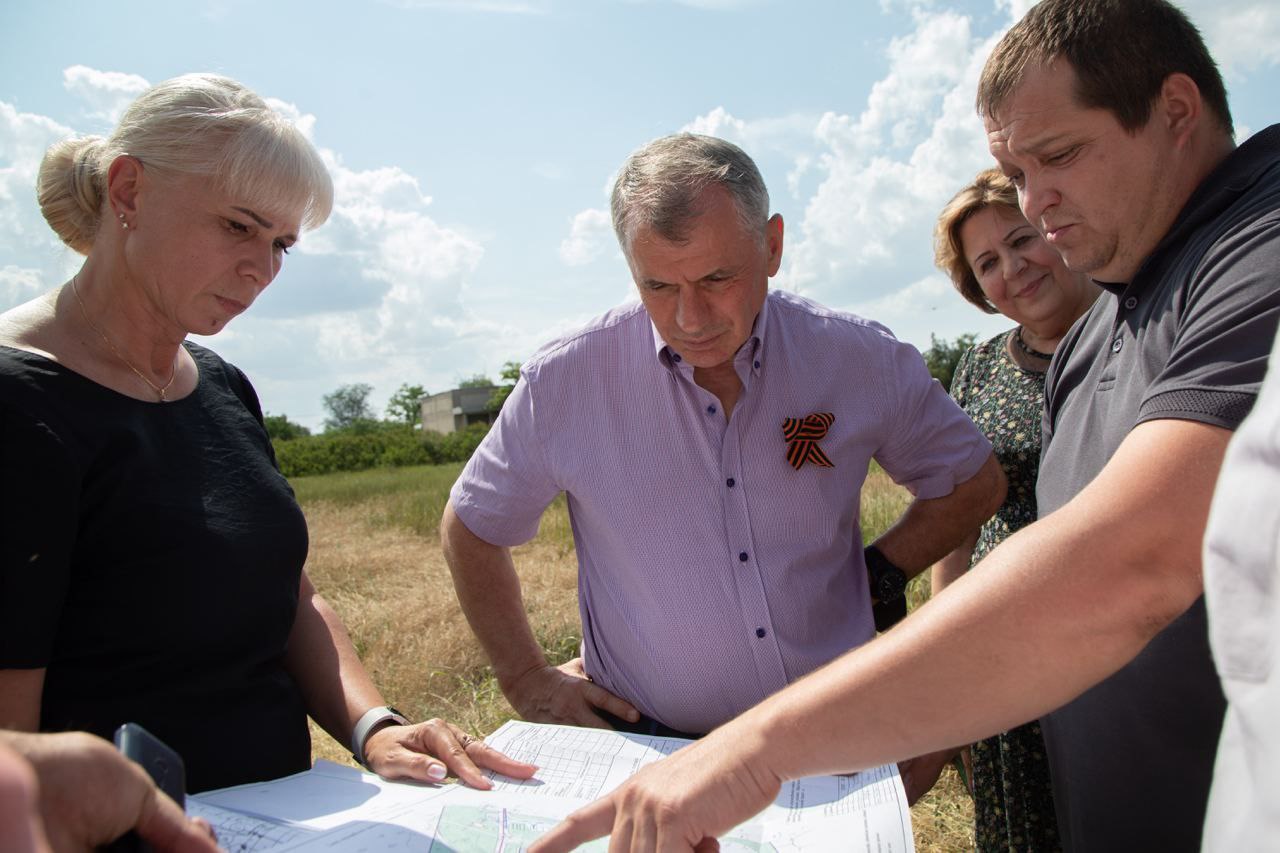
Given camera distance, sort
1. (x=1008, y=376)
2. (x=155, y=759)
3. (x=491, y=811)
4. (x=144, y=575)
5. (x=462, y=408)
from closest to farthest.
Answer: (x=155, y=759)
(x=491, y=811)
(x=144, y=575)
(x=1008, y=376)
(x=462, y=408)

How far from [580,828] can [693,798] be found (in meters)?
0.18

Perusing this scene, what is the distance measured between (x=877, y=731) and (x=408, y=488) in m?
20.9

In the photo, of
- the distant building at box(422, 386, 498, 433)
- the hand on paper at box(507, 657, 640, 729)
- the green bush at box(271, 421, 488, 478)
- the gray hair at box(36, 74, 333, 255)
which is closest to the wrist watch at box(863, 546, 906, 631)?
the hand on paper at box(507, 657, 640, 729)

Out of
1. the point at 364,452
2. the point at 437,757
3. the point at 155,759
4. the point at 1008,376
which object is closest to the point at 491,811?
the point at 437,757

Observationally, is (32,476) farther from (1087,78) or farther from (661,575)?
(1087,78)

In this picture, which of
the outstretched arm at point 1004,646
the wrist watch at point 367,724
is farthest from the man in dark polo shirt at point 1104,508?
the wrist watch at point 367,724

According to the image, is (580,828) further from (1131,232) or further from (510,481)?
(1131,232)

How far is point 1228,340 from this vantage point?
111cm

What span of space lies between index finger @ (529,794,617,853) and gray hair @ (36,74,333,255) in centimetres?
139

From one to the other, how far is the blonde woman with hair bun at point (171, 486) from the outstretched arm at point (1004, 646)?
626mm

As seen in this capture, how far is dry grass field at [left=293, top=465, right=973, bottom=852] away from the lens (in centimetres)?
427

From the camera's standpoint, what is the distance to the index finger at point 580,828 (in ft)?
3.61

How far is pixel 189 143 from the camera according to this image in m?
1.76

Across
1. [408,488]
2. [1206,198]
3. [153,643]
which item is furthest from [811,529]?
[408,488]
